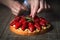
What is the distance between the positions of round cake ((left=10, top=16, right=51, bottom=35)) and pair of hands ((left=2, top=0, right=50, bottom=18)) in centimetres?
4

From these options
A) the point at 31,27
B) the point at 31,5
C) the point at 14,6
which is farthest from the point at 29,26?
the point at 14,6

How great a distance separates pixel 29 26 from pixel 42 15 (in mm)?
188

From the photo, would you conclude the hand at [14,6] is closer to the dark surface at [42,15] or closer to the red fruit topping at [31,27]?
the dark surface at [42,15]

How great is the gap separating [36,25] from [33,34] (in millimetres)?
47

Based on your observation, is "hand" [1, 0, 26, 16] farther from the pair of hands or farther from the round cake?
the round cake

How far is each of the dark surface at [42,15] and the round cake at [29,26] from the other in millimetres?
26

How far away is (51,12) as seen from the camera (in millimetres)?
1136

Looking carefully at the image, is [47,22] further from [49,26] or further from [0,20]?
[0,20]

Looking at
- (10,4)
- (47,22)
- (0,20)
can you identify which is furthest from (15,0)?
(47,22)

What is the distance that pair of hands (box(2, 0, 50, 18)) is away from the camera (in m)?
0.96

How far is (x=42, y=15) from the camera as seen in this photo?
110 centimetres

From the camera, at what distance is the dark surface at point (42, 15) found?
886mm

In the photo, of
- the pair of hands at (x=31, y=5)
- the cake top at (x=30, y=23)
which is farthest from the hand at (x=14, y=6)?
the cake top at (x=30, y=23)

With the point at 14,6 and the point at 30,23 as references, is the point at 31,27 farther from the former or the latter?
the point at 14,6
